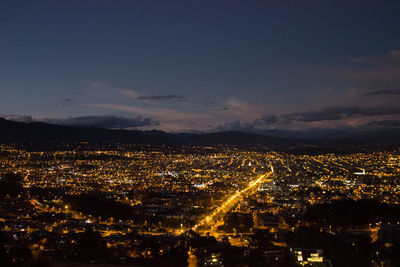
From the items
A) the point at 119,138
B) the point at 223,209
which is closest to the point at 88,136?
the point at 119,138

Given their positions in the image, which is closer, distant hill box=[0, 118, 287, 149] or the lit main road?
the lit main road

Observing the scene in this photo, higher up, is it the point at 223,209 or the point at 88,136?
the point at 88,136

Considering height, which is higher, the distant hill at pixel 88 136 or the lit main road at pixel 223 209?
the distant hill at pixel 88 136

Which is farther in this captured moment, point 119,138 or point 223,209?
point 119,138

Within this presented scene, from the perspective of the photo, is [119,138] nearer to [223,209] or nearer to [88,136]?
[88,136]

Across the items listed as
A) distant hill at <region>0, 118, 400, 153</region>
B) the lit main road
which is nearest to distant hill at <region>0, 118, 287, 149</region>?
distant hill at <region>0, 118, 400, 153</region>

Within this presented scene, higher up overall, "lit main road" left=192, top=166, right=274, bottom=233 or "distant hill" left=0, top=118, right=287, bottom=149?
"distant hill" left=0, top=118, right=287, bottom=149

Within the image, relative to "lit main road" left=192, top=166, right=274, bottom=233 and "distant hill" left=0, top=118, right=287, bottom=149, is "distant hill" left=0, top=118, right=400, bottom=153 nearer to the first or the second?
"distant hill" left=0, top=118, right=287, bottom=149

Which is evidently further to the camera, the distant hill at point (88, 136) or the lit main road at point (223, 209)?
the distant hill at point (88, 136)

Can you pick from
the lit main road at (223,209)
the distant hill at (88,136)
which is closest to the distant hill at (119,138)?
the distant hill at (88,136)

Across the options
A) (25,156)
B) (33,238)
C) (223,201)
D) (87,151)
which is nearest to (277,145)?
(87,151)

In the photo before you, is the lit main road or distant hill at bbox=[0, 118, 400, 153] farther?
distant hill at bbox=[0, 118, 400, 153]

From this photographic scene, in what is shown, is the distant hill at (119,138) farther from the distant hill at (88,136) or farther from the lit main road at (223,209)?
the lit main road at (223,209)
